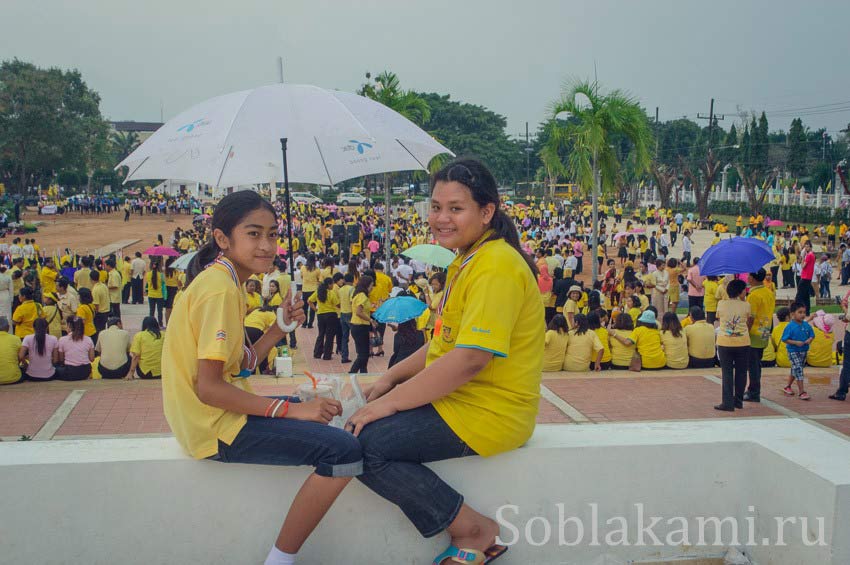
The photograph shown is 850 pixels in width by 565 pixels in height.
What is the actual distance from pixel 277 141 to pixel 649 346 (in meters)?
6.31

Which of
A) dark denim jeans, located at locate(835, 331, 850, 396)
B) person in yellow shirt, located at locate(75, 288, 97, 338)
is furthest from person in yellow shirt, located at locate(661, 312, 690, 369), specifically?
person in yellow shirt, located at locate(75, 288, 97, 338)

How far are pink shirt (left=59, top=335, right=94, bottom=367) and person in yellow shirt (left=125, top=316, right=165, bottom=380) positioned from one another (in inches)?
20.2

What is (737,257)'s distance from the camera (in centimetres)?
902

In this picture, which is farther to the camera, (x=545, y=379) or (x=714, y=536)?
(x=545, y=379)

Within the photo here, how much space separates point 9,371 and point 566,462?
8.19m

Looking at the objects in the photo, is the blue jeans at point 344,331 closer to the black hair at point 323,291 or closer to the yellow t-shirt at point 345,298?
the yellow t-shirt at point 345,298

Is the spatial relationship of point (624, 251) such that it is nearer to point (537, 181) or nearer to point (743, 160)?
point (743, 160)

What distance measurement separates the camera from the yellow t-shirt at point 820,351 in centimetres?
1028

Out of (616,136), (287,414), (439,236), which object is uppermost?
(616,136)

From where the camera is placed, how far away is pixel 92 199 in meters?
62.4

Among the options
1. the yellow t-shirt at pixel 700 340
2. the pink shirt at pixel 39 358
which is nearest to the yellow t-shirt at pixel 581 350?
the yellow t-shirt at pixel 700 340

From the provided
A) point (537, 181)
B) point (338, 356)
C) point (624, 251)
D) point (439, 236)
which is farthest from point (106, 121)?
point (439, 236)

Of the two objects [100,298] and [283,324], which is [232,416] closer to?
[283,324]

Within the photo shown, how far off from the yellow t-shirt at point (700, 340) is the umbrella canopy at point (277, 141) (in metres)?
5.59
